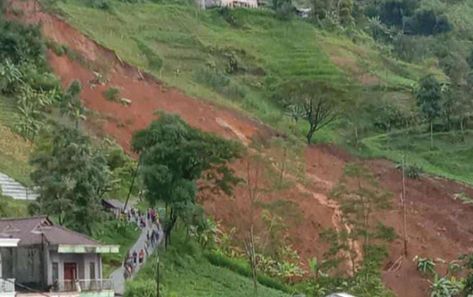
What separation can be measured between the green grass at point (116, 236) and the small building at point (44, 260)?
338 inches

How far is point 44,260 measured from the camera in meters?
32.9

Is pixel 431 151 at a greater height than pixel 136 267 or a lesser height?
lesser

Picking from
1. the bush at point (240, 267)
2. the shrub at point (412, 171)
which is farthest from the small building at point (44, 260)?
the shrub at point (412, 171)

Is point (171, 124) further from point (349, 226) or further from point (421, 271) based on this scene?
point (421, 271)

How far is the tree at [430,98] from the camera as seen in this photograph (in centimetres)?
8388

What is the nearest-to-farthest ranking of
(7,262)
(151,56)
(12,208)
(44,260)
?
1. (7,262)
2. (44,260)
3. (12,208)
4. (151,56)

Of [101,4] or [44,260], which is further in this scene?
[101,4]

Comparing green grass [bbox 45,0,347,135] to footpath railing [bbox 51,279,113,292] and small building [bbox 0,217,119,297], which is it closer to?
footpath railing [bbox 51,279,113,292]

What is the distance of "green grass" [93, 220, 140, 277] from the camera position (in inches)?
1734

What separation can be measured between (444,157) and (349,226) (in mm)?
29252

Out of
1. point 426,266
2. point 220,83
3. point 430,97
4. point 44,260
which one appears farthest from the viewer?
point 220,83

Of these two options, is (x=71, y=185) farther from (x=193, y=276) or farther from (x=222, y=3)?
(x=222, y=3)

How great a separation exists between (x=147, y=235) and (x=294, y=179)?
53.1ft

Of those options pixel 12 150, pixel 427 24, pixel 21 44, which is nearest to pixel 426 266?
pixel 12 150
